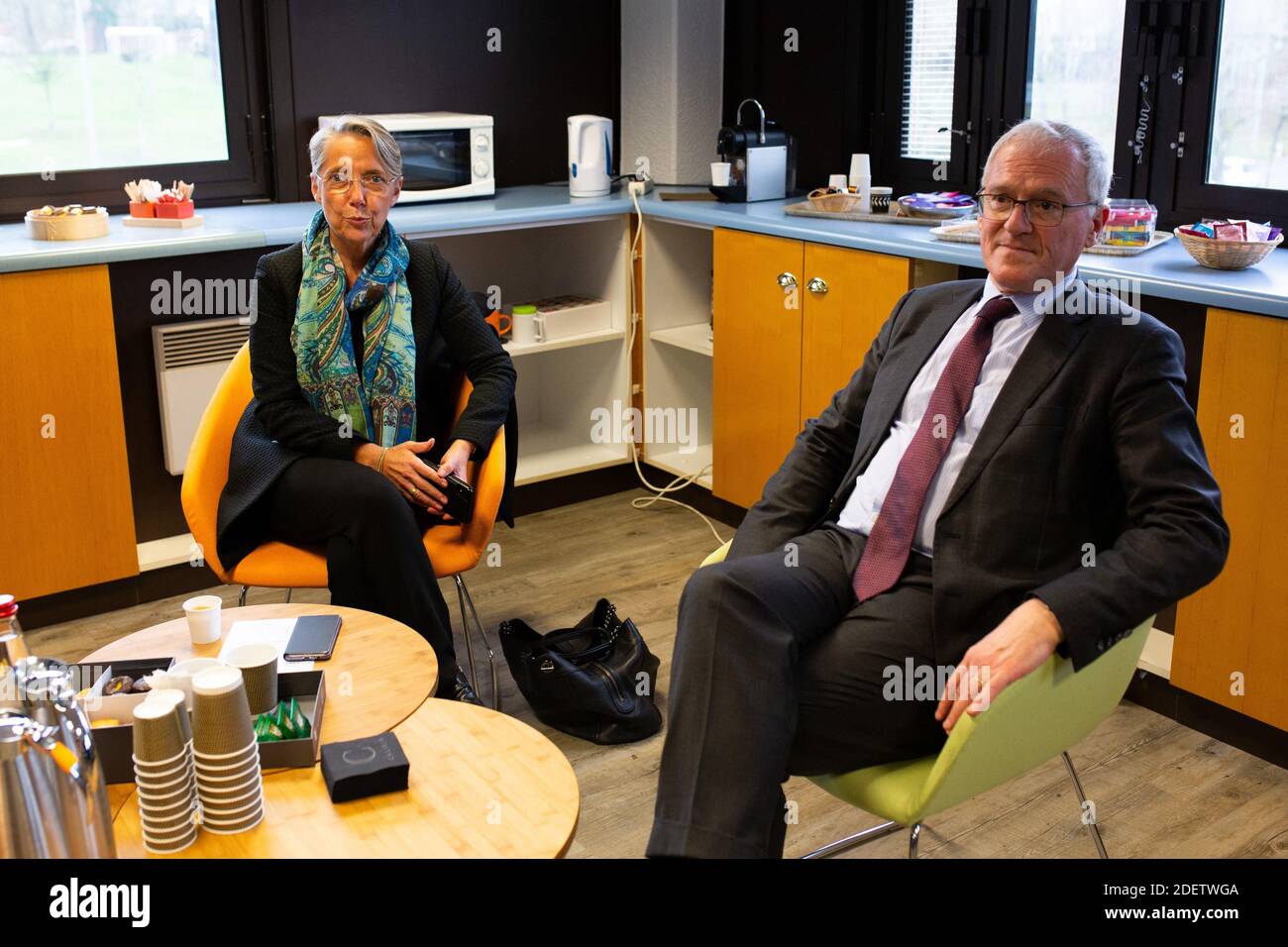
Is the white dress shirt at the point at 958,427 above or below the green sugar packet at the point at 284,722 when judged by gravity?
above

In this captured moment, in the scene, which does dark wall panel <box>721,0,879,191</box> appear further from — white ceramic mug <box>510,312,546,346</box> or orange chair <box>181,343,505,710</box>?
orange chair <box>181,343,505,710</box>

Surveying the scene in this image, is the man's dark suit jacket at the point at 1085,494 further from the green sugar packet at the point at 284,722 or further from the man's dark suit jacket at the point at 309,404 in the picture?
the man's dark suit jacket at the point at 309,404

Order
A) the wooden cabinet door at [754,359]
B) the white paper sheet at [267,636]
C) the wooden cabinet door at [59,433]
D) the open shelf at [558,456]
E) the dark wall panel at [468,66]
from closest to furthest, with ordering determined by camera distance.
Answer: the white paper sheet at [267,636] < the wooden cabinet door at [59,433] < the wooden cabinet door at [754,359] < the dark wall panel at [468,66] < the open shelf at [558,456]

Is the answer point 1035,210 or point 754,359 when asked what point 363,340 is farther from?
point 1035,210

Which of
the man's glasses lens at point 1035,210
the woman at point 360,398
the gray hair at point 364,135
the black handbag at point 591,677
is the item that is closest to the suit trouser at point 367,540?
the woman at point 360,398

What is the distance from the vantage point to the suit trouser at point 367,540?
254 cm

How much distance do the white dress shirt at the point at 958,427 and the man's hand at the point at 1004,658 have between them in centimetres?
26

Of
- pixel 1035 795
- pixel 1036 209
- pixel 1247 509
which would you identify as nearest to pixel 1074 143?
pixel 1036 209

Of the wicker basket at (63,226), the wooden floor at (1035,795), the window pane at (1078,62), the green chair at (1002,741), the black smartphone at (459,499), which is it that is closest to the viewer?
the green chair at (1002,741)

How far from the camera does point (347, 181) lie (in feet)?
8.77

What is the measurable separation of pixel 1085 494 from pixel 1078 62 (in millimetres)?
1868

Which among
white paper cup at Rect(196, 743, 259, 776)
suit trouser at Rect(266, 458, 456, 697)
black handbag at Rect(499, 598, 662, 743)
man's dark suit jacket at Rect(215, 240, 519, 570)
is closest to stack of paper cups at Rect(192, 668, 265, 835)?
white paper cup at Rect(196, 743, 259, 776)

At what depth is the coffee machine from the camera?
3764 mm
